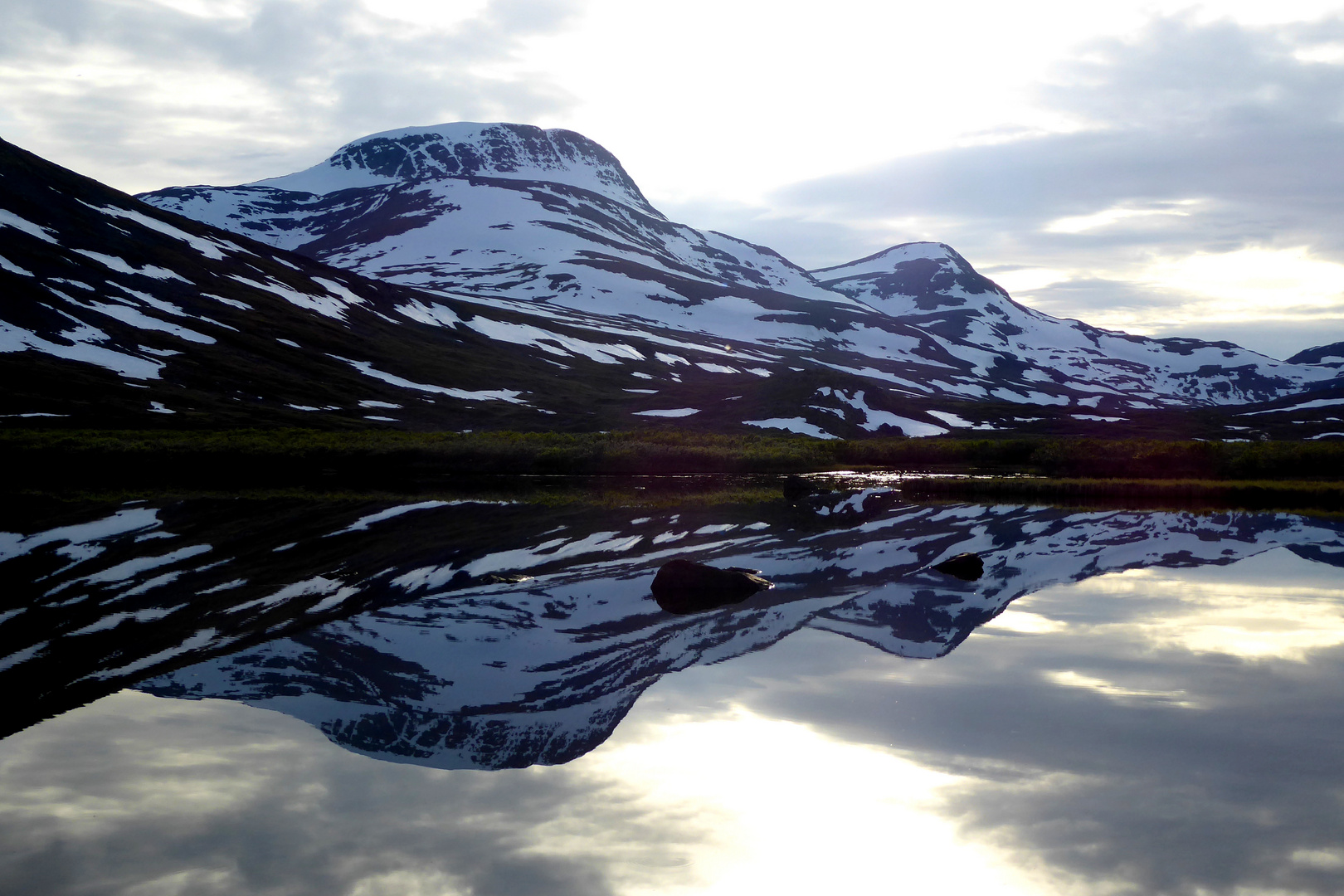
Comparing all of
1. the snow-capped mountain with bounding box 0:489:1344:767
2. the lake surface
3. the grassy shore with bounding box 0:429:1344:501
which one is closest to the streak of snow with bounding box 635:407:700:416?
the grassy shore with bounding box 0:429:1344:501

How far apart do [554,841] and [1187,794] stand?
6.84 m

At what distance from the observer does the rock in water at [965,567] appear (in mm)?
26375

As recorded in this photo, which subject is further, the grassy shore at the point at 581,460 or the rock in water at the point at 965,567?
the grassy shore at the point at 581,460

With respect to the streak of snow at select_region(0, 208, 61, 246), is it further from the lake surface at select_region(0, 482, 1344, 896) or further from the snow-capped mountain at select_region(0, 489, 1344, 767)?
the lake surface at select_region(0, 482, 1344, 896)

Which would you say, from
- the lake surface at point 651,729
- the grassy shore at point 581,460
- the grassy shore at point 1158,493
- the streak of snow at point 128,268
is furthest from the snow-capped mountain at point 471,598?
the streak of snow at point 128,268

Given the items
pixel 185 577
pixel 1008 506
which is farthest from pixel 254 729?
pixel 1008 506

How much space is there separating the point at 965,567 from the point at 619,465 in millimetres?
44531

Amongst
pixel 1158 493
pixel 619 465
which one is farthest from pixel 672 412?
pixel 1158 493

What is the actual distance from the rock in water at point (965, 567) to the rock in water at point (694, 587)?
6.38 m

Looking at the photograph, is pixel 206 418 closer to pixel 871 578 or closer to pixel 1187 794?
pixel 871 578

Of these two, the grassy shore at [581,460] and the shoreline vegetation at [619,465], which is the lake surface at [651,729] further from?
the grassy shore at [581,460]

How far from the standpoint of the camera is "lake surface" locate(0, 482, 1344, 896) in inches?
368

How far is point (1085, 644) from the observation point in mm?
18625

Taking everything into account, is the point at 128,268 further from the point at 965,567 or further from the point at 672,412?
the point at 965,567
